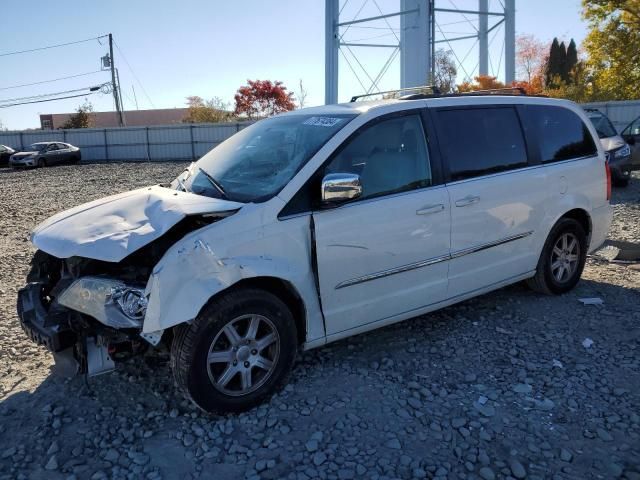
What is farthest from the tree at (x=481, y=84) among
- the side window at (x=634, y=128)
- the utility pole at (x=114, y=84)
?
the utility pole at (x=114, y=84)

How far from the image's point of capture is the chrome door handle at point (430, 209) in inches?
159

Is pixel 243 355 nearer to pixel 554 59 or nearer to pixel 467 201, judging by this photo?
pixel 467 201

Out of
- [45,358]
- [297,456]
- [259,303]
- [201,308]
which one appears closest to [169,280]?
[201,308]

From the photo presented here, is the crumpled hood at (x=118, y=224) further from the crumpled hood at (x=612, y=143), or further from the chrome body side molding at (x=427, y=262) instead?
the crumpled hood at (x=612, y=143)

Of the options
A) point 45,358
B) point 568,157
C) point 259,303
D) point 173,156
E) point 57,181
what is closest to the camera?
point 259,303

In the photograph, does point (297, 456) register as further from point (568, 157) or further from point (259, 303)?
point (568, 157)

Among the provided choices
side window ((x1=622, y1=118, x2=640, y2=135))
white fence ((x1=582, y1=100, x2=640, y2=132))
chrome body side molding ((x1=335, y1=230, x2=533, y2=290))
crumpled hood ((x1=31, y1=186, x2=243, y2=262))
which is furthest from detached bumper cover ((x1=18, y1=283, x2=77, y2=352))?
white fence ((x1=582, y1=100, x2=640, y2=132))

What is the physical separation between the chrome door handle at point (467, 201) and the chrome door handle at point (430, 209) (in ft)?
0.62

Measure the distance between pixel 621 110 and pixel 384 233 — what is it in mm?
24370

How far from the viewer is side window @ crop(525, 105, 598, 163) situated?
508 cm

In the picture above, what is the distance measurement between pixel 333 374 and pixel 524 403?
1.25 metres

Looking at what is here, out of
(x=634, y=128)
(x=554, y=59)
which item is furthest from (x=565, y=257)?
(x=554, y=59)

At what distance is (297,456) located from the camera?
3.06 meters

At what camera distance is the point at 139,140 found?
33062 millimetres
